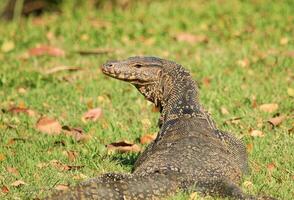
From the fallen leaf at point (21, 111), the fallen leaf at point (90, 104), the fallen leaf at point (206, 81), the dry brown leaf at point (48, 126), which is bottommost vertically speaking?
the fallen leaf at point (21, 111)

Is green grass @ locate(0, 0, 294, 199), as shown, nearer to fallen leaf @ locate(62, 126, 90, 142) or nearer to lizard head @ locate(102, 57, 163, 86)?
fallen leaf @ locate(62, 126, 90, 142)

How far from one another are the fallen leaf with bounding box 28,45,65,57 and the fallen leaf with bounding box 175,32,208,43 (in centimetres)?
202

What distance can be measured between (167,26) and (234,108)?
4720 millimetres

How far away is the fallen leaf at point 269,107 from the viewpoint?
8930 millimetres

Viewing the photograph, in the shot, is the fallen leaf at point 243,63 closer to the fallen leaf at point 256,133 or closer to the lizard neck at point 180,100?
the fallen leaf at point 256,133

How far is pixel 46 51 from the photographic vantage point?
40.3ft

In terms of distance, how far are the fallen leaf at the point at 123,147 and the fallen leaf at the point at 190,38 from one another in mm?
5369

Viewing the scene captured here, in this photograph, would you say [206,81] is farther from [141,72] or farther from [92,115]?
[141,72]

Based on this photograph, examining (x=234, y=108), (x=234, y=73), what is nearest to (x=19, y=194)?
(x=234, y=108)

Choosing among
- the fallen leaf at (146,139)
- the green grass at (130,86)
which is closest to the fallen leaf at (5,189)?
the green grass at (130,86)

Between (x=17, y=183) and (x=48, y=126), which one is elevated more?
(x=17, y=183)

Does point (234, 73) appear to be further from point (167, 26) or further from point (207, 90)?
point (167, 26)

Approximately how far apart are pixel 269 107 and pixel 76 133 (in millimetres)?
2330

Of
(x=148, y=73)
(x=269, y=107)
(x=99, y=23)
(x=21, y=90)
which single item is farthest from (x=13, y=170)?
(x=99, y=23)
